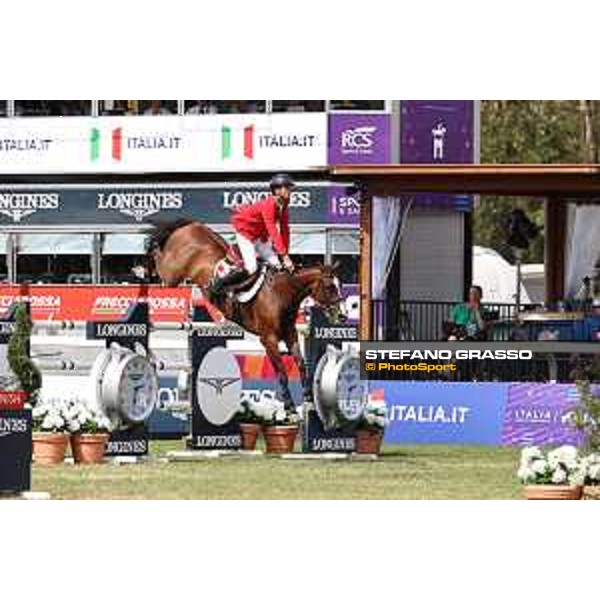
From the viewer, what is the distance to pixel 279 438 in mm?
20422

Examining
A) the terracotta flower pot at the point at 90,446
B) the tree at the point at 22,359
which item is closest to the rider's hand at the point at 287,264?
the tree at the point at 22,359

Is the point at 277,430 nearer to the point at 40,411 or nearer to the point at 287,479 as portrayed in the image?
the point at 40,411

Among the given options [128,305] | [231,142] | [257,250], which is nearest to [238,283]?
[257,250]

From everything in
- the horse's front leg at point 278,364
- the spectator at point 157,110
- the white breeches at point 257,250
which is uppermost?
the spectator at point 157,110

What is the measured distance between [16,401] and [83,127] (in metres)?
18.8

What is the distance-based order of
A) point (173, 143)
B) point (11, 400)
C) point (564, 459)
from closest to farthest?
point (11, 400) → point (564, 459) → point (173, 143)

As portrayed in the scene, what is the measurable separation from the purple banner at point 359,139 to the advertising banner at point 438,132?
0.29 metres

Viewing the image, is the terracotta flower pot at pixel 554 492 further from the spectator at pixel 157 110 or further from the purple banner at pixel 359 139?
the spectator at pixel 157 110

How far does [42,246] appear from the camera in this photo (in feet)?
109

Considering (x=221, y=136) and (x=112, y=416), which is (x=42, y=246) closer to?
(x=221, y=136)

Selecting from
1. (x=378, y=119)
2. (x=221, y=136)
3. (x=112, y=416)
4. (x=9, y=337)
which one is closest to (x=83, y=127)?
(x=221, y=136)

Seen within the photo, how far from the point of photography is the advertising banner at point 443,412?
2277 cm

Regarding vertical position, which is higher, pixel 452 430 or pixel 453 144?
pixel 453 144

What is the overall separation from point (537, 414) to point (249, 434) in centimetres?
350
